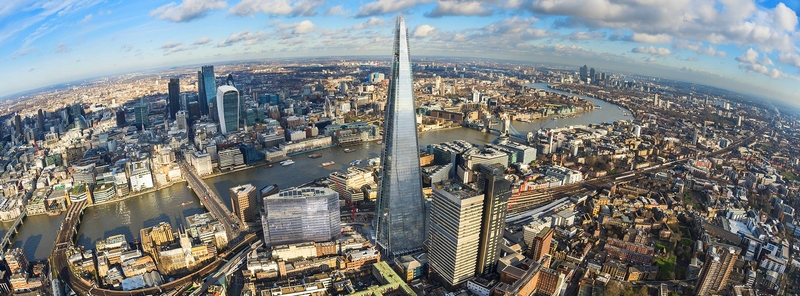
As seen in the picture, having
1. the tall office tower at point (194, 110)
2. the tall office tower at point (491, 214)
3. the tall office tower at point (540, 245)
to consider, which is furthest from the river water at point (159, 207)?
the tall office tower at point (194, 110)

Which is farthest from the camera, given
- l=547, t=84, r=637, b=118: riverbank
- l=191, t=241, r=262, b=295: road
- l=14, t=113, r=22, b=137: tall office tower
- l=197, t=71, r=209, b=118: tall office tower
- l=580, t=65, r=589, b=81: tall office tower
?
l=580, t=65, r=589, b=81: tall office tower

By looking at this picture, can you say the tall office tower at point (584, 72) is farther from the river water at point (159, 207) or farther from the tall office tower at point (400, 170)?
the tall office tower at point (400, 170)

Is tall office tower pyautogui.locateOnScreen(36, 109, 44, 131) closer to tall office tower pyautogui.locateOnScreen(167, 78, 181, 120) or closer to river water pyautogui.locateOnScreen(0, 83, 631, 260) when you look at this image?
tall office tower pyautogui.locateOnScreen(167, 78, 181, 120)

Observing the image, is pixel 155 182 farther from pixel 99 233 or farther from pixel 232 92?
pixel 232 92

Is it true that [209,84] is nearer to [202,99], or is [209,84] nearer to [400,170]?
[202,99]

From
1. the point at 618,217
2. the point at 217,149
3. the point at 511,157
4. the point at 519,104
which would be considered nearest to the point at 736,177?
the point at 618,217

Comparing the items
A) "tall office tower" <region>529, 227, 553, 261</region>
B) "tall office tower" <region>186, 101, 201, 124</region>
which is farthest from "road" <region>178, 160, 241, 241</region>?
"tall office tower" <region>186, 101, 201, 124</region>

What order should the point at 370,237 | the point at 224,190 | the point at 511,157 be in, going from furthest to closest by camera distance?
the point at 511,157
the point at 224,190
the point at 370,237
